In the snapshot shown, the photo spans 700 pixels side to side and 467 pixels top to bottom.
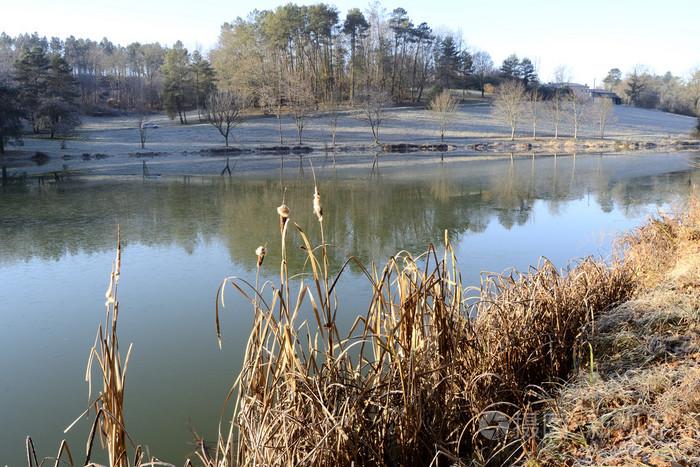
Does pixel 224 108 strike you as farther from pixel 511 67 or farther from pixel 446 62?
pixel 511 67

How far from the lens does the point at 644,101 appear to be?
3152 inches

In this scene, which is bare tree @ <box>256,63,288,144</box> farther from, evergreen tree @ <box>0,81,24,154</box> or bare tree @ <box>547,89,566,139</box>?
bare tree @ <box>547,89,566,139</box>

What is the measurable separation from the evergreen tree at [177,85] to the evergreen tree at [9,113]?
810 inches

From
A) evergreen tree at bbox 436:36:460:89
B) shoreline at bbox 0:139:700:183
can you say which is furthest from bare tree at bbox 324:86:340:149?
evergreen tree at bbox 436:36:460:89

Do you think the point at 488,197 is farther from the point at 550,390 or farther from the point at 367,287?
the point at 550,390

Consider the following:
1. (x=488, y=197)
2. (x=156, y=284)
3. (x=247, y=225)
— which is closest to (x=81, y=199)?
(x=247, y=225)

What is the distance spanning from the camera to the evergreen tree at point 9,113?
33.9 meters

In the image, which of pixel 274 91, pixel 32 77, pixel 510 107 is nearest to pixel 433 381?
pixel 32 77

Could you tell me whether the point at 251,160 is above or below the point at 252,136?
below

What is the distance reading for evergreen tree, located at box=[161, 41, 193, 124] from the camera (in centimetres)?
5597

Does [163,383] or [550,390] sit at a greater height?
[550,390]

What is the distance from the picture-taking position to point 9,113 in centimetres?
3409

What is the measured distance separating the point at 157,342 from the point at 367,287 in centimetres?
310

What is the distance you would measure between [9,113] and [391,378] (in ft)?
126
